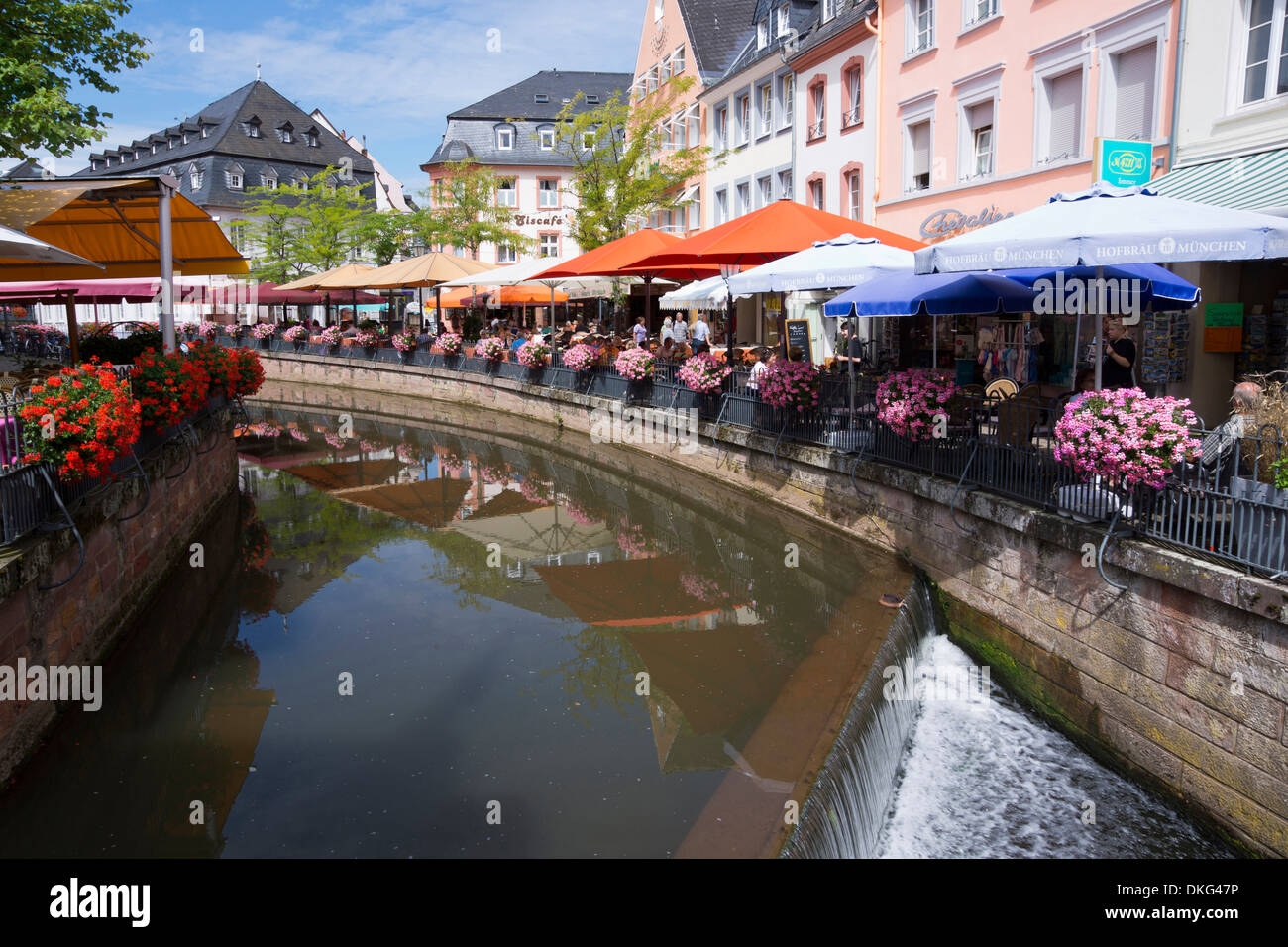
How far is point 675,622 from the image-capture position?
32.1 ft

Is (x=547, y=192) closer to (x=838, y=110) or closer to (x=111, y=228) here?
(x=838, y=110)

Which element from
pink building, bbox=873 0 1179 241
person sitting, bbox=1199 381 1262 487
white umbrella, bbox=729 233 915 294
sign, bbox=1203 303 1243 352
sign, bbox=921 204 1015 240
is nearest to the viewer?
person sitting, bbox=1199 381 1262 487

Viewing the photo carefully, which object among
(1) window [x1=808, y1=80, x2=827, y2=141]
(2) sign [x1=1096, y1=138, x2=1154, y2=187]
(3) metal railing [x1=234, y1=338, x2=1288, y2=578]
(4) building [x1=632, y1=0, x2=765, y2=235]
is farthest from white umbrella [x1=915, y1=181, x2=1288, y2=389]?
(4) building [x1=632, y1=0, x2=765, y2=235]

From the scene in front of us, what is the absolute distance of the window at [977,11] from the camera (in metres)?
16.6

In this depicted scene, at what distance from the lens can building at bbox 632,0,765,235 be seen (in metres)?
31.5

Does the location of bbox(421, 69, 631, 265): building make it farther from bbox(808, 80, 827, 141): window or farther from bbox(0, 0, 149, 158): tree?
bbox(0, 0, 149, 158): tree

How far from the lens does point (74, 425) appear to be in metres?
6.82

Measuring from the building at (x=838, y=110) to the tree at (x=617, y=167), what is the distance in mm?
3733

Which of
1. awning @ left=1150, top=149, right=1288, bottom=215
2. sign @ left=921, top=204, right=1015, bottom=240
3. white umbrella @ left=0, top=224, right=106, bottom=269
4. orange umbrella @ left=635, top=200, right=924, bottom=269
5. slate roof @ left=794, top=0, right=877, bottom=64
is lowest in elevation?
white umbrella @ left=0, top=224, right=106, bottom=269

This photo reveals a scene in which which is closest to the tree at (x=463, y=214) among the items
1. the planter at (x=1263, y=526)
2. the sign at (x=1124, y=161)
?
the sign at (x=1124, y=161)
